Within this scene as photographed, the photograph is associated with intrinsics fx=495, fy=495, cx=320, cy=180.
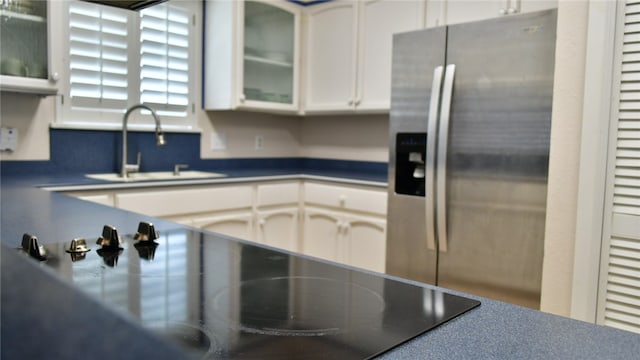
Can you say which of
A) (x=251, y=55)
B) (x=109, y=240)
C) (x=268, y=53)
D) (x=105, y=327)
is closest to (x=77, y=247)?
(x=109, y=240)

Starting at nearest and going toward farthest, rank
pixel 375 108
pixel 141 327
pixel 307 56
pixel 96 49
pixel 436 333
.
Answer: pixel 141 327 → pixel 436 333 → pixel 96 49 → pixel 375 108 → pixel 307 56

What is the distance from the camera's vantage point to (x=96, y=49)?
9.59ft

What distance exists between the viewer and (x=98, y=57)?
294 centimetres

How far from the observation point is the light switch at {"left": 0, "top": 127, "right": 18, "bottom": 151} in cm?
263

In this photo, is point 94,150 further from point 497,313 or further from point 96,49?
point 497,313

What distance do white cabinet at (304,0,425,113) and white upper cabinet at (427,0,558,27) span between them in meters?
0.10

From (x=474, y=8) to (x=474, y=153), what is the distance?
1138mm

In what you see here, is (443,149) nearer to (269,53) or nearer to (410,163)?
(410,163)

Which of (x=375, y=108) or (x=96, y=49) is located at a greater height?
(x=96, y=49)

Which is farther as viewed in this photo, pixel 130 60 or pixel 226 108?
pixel 226 108

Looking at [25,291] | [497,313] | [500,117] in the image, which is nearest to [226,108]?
[500,117]

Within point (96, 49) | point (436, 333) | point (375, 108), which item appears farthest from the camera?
point (375, 108)

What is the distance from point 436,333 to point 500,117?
1.55m

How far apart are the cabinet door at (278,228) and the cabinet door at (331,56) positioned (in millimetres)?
846
